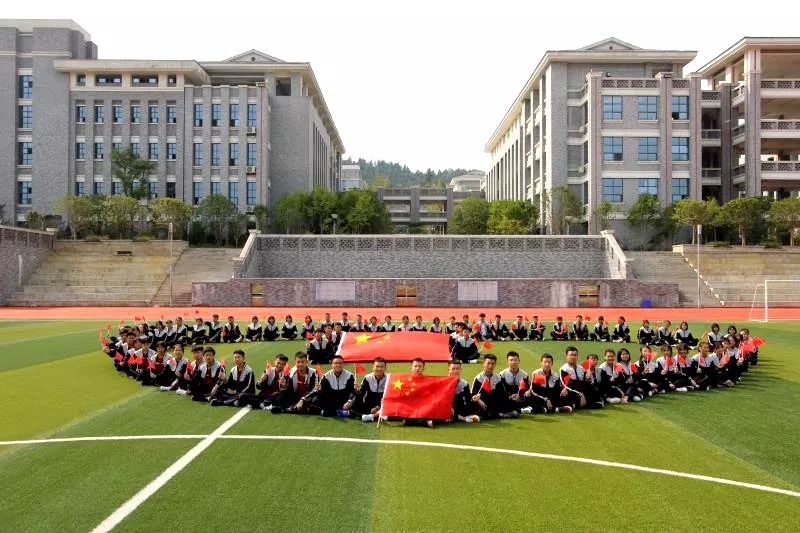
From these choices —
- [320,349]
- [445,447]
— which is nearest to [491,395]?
[445,447]

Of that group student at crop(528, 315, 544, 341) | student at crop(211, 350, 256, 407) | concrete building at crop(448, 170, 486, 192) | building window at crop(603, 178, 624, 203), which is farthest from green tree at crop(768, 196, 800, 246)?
concrete building at crop(448, 170, 486, 192)

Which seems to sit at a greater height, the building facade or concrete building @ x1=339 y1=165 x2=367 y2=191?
concrete building @ x1=339 y1=165 x2=367 y2=191

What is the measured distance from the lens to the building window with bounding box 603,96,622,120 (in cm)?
5988

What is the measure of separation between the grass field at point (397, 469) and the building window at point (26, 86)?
63.7 metres

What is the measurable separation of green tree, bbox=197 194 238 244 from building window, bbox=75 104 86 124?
54.4ft

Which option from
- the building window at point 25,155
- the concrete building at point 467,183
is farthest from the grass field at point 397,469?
the concrete building at point 467,183

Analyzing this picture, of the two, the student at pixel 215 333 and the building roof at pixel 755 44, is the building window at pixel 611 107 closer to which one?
the building roof at pixel 755 44

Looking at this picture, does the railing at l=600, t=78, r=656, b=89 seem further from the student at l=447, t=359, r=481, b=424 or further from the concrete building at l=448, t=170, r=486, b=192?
the concrete building at l=448, t=170, r=486, b=192

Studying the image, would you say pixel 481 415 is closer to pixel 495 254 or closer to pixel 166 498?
pixel 166 498

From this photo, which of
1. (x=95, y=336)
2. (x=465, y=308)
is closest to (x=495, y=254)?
(x=465, y=308)

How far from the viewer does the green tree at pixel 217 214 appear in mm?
60062

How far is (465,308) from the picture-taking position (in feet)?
134

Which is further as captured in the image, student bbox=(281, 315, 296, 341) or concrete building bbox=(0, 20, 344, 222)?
concrete building bbox=(0, 20, 344, 222)

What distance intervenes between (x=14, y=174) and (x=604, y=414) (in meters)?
69.6
